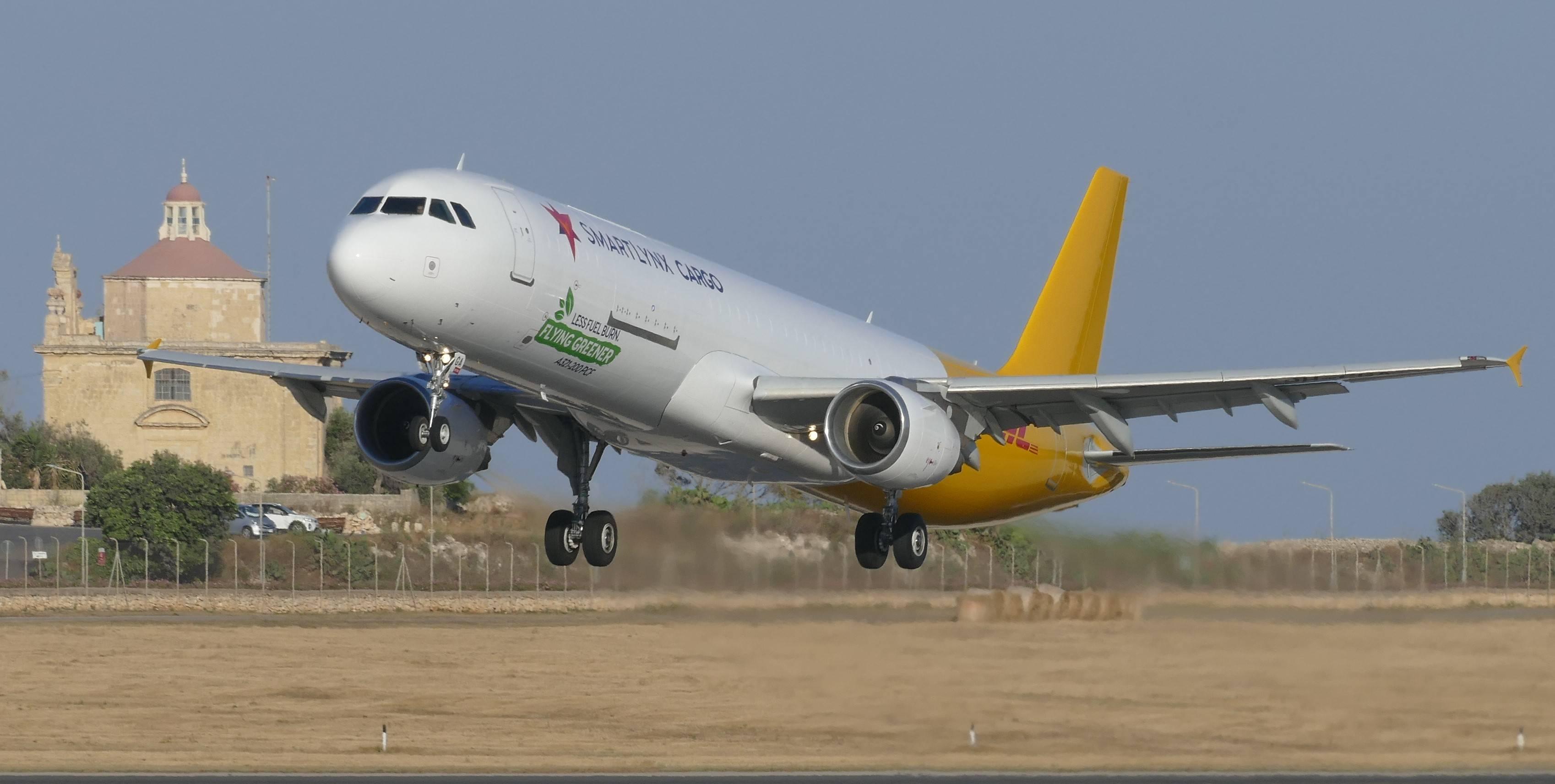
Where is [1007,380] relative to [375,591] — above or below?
above

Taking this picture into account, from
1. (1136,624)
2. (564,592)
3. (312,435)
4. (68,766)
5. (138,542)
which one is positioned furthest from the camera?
(312,435)

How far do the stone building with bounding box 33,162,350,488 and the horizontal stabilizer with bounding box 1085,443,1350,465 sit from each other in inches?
3822

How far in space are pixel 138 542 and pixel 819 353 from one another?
4586 centimetres

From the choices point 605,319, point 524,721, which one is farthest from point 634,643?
point 605,319

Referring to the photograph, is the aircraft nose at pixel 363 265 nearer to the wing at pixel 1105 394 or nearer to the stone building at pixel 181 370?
the wing at pixel 1105 394

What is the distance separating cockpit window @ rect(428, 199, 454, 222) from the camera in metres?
29.4

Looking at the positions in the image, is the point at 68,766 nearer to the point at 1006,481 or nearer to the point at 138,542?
the point at 1006,481

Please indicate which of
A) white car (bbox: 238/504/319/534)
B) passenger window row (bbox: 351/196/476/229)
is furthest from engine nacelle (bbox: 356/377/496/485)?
white car (bbox: 238/504/319/534)

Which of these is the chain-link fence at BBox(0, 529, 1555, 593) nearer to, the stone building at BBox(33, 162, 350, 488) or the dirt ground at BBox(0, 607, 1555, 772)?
the dirt ground at BBox(0, 607, 1555, 772)

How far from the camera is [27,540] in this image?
86562 millimetres

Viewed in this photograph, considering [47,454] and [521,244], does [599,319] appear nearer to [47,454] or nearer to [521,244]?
[521,244]

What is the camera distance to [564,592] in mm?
59375

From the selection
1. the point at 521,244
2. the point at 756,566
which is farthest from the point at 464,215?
the point at 756,566

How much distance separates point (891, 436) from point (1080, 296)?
1218 centimetres
